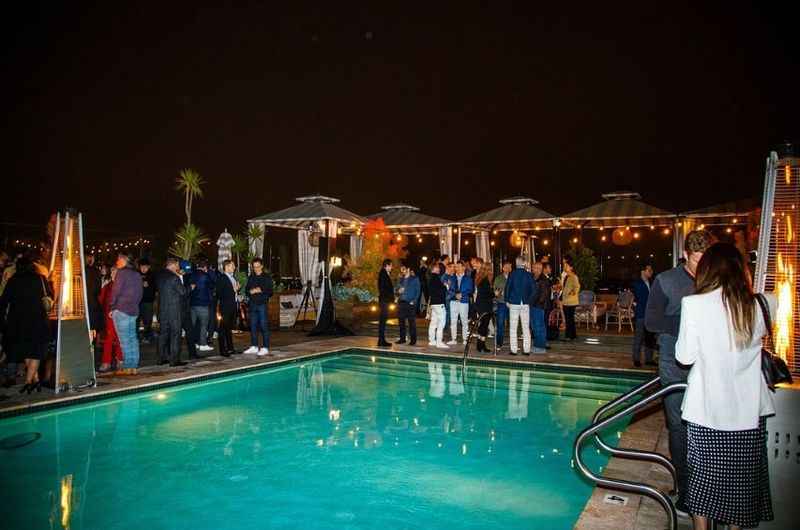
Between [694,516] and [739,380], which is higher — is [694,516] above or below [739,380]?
below

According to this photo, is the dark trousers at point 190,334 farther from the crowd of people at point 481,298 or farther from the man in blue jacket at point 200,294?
the crowd of people at point 481,298

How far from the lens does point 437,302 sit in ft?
31.8

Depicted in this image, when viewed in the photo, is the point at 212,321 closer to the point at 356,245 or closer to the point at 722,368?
the point at 356,245

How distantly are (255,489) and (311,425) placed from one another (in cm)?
168

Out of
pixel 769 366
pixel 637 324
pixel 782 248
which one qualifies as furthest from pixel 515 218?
pixel 769 366

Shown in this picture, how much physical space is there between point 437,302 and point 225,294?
3744 millimetres

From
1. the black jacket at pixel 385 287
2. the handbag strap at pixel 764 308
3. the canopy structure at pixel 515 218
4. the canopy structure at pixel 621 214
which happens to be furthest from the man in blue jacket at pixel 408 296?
the handbag strap at pixel 764 308

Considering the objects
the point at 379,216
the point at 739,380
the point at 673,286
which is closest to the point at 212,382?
the point at 673,286

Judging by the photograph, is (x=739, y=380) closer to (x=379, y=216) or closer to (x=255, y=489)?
(x=255, y=489)

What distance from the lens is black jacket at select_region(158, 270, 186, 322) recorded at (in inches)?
296

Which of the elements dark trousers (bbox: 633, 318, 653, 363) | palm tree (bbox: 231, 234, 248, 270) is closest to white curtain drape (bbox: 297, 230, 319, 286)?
palm tree (bbox: 231, 234, 248, 270)

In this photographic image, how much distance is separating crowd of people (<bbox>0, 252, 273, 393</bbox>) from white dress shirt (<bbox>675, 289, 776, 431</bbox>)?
6643mm

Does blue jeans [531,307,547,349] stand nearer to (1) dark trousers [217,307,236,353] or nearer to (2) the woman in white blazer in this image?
(1) dark trousers [217,307,236,353]

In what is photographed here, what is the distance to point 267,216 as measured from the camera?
15609 millimetres
